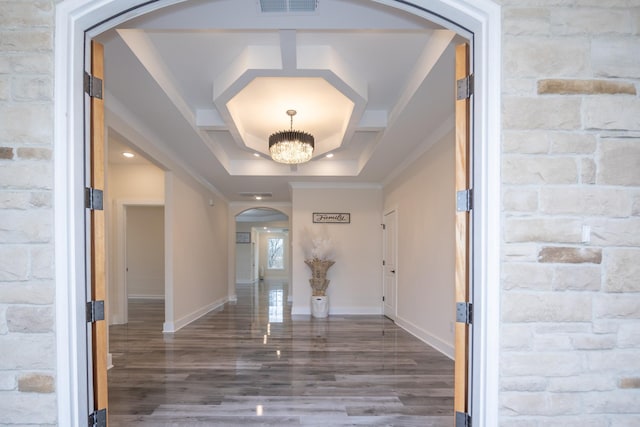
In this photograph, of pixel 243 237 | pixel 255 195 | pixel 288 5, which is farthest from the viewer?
pixel 243 237

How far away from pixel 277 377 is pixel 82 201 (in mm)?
2487

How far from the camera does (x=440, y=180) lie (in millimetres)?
4070

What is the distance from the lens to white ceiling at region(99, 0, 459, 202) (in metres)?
2.11

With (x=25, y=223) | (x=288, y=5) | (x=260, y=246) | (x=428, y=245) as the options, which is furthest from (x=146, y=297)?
(x=260, y=246)

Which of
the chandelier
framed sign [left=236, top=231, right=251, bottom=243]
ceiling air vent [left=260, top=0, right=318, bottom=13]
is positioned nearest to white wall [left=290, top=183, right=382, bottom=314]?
the chandelier

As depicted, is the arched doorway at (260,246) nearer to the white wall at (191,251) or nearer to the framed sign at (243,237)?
the framed sign at (243,237)

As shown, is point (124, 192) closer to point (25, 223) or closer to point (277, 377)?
point (277, 377)

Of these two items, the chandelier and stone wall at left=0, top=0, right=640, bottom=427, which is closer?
stone wall at left=0, top=0, right=640, bottom=427

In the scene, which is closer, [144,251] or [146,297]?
[146,297]

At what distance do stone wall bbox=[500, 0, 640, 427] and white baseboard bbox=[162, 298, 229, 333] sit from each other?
15.8 feet

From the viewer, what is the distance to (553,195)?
140cm

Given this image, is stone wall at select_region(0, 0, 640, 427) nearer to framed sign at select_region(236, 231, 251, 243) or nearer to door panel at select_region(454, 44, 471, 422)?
door panel at select_region(454, 44, 471, 422)

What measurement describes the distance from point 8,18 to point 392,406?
3.16 m

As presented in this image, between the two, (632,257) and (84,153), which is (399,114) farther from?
(84,153)
